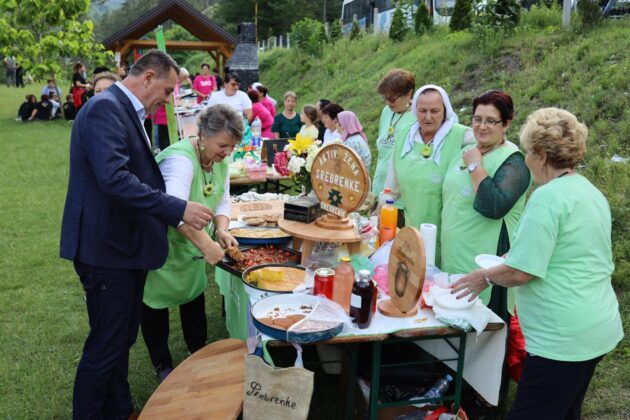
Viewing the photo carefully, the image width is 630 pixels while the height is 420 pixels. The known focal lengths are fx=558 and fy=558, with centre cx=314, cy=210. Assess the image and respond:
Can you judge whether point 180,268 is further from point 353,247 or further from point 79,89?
point 79,89

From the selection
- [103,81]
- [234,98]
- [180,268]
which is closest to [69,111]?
[234,98]

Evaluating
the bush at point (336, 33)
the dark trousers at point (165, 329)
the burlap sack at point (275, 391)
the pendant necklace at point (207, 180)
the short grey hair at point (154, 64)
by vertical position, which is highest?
the bush at point (336, 33)

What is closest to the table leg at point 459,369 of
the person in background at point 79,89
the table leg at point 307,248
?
the table leg at point 307,248

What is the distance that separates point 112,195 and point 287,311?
913 millimetres

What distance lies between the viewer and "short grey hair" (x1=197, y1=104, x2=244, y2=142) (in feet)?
9.36

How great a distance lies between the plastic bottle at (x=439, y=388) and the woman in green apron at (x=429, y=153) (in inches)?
27.5

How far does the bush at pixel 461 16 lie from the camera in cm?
1343

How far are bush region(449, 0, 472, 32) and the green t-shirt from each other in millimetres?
12402

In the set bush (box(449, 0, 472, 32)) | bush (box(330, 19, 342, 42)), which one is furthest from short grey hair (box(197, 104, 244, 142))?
bush (box(330, 19, 342, 42))

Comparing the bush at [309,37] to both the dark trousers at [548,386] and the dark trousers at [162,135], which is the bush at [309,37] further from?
the dark trousers at [548,386]

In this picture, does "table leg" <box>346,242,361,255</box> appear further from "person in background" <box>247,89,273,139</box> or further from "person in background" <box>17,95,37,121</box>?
"person in background" <box>17,95,37,121</box>

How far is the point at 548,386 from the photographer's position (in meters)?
2.08

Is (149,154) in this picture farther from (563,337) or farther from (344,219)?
(563,337)

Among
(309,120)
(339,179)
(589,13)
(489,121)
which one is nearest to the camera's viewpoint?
(489,121)
